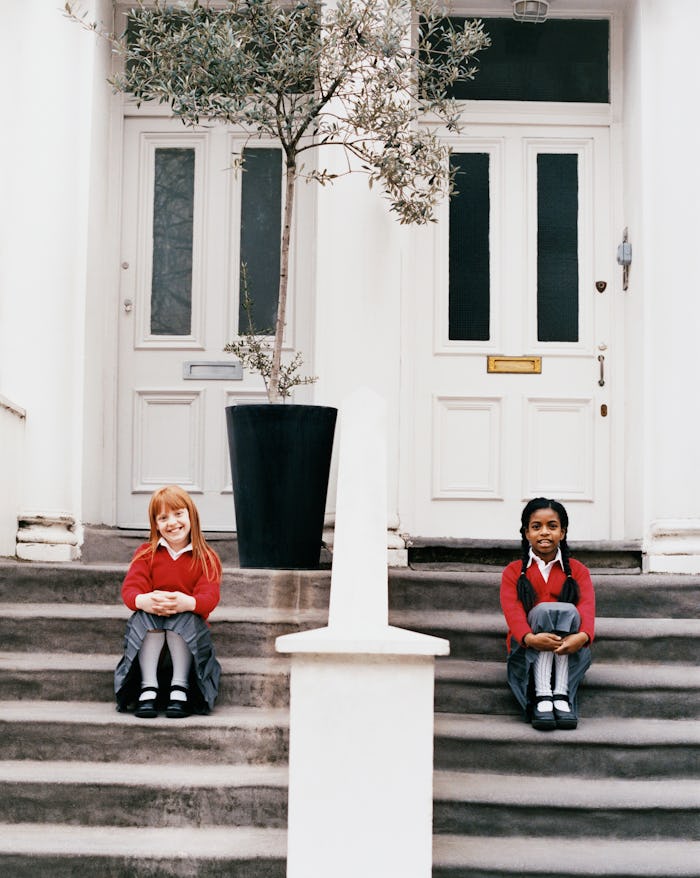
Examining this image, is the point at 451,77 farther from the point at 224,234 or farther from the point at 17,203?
the point at 17,203

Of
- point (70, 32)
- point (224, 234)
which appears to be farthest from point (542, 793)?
point (70, 32)

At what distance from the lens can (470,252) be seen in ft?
A: 22.1

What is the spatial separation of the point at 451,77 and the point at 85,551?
9.20 ft

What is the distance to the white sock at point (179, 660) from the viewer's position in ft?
15.3

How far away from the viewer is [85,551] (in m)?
6.14

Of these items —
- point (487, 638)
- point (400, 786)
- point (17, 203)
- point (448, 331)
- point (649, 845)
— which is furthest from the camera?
point (448, 331)

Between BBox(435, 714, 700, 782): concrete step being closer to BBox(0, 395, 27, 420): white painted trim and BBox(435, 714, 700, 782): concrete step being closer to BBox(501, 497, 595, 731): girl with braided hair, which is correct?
BBox(501, 497, 595, 731): girl with braided hair

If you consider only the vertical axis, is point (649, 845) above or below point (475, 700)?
below

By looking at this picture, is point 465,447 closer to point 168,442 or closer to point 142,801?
point 168,442

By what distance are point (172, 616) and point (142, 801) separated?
687mm

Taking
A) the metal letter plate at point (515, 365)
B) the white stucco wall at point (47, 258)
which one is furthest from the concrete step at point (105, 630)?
the metal letter plate at point (515, 365)

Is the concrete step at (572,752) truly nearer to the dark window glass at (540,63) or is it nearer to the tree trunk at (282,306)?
the tree trunk at (282,306)

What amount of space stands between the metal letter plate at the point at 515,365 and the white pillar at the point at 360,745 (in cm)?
353

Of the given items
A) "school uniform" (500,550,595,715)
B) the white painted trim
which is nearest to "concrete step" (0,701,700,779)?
"school uniform" (500,550,595,715)
